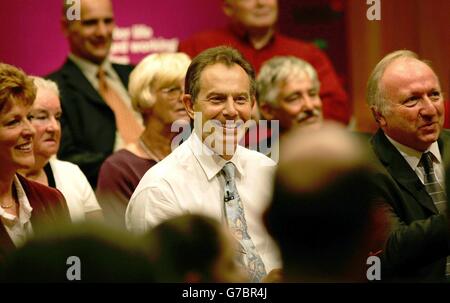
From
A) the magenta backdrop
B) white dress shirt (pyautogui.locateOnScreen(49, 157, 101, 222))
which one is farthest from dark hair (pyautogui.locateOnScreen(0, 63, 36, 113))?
the magenta backdrop

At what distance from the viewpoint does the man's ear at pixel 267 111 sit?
12.6 ft

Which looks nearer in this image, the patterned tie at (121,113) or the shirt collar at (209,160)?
the shirt collar at (209,160)

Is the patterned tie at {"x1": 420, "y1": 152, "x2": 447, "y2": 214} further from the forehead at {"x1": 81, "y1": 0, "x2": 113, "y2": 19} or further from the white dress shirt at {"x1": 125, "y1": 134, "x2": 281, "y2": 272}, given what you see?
the forehead at {"x1": 81, "y1": 0, "x2": 113, "y2": 19}

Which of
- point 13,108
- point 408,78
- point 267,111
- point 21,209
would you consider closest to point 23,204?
point 21,209

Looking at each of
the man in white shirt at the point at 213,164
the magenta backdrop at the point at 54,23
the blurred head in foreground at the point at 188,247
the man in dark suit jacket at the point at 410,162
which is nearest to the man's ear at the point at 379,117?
the man in dark suit jacket at the point at 410,162

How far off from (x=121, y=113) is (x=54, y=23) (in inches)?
25.1

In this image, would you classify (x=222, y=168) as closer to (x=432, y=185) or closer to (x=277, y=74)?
(x=432, y=185)

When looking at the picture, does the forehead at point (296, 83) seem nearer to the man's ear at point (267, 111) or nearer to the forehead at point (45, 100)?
the man's ear at point (267, 111)

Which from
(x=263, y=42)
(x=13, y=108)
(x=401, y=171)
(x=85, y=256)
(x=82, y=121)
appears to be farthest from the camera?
(x=263, y=42)

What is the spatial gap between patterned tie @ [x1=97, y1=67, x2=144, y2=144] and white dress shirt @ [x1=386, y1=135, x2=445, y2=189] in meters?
1.22

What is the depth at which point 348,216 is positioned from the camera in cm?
180

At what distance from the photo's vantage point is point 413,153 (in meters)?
2.96
